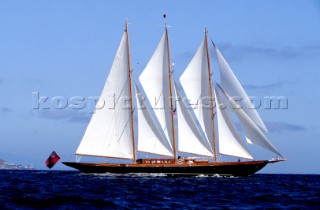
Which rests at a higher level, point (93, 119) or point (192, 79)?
point (192, 79)

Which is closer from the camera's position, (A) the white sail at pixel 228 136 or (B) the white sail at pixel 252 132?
(B) the white sail at pixel 252 132

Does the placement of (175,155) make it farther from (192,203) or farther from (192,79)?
(192,203)

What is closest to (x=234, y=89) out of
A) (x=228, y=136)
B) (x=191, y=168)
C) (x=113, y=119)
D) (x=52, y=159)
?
(x=228, y=136)

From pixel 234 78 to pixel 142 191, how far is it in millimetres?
22907

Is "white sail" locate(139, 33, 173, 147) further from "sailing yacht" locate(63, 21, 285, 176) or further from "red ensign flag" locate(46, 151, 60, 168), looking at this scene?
"red ensign flag" locate(46, 151, 60, 168)

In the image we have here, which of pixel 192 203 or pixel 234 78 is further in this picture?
pixel 234 78

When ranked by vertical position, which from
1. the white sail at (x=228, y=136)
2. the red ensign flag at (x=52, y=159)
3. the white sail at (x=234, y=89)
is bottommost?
the red ensign flag at (x=52, y=159)

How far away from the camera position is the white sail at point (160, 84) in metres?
67.9

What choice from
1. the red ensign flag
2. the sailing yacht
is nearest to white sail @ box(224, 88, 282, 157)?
the sailing yacht

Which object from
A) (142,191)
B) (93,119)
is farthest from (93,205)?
(93,119)

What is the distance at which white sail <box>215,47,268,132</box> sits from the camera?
64.7 m

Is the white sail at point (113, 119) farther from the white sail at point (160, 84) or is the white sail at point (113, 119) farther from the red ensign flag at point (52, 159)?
the red ensign flag at point (52, 159)

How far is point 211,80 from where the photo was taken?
2731 inches

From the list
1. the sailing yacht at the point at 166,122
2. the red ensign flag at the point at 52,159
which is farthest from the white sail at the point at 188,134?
the red ensign flag at the point at 52,159
